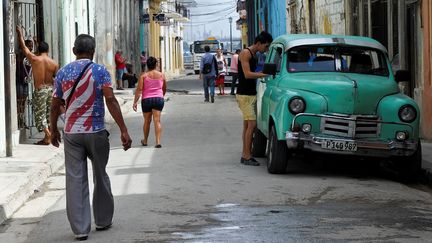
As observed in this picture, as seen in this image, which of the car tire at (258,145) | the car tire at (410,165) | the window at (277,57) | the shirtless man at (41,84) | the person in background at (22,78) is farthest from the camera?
the person in background at (22,78)

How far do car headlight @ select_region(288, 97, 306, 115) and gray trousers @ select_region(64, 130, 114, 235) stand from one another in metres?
3.59

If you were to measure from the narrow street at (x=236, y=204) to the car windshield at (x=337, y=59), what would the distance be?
1.36m

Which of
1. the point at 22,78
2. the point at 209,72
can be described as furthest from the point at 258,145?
the point at 209,72

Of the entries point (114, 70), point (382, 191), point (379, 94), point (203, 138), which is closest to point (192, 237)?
point (382, 191)

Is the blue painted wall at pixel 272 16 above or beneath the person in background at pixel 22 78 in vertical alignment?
above

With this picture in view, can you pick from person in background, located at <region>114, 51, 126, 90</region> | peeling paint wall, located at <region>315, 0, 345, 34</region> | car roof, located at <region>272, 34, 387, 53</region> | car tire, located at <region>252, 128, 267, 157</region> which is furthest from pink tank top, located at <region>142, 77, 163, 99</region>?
person in background, located at <region>114, 51, 126, 90</region>

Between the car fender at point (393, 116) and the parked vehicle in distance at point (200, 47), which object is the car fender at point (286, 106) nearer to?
the car fender at point (393, 116)

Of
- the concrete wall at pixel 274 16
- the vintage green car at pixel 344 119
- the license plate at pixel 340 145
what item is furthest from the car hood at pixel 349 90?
the concrete wall at pixel 274 16

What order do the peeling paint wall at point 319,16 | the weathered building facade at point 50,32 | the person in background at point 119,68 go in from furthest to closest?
1. the person in background at point 119,68
2. the peeling paint wall at point 319,16
3. the weathered building facade at point 50,32

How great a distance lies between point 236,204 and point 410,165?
2952 millimetres

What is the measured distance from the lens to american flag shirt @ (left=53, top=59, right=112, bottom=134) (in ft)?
25.7

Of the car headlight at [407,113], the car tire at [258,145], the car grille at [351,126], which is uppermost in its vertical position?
the car headlight at [407,113]

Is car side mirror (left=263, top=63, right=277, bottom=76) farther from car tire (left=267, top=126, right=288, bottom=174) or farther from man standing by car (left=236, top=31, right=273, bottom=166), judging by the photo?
car tire (left=267, top=126, right=288, bottom=174)

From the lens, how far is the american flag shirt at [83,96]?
783cm
